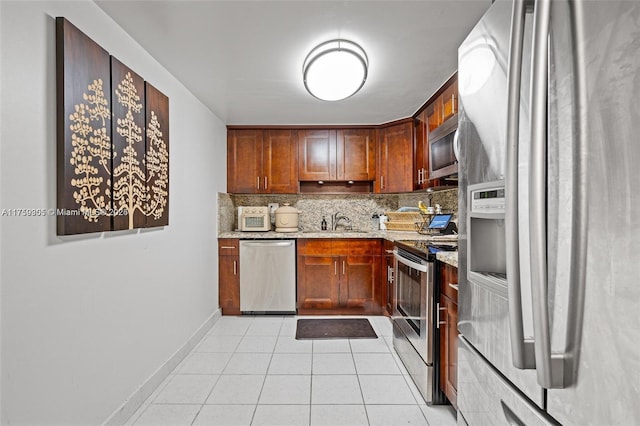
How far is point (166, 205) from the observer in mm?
2383

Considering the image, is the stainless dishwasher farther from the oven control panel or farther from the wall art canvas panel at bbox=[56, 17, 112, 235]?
the oven control panel

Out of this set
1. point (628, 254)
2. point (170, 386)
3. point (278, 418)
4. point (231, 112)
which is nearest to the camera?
point (628, 254)

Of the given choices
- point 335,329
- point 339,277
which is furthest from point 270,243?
point 335,329

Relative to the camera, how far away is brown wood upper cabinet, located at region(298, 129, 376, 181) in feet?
13.2

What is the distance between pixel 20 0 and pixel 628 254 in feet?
6.49

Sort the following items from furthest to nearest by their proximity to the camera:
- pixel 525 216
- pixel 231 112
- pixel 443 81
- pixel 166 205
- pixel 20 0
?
pixel 231 112 → pixel 443 81 → pixel 166 205 → pixel 20 0 → pixel 525 216

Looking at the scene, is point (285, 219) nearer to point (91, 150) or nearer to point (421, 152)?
point (421, 152)

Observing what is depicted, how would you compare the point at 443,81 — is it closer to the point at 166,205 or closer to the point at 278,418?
the point at 166,205

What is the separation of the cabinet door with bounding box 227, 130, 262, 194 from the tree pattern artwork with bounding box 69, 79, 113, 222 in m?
2.33

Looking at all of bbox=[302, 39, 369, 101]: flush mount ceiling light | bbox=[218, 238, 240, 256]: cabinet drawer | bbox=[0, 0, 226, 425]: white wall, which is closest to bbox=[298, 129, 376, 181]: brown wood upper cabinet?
bbox=[218, 238, 240, 256]: cabinet drawer

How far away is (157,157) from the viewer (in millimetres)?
2256

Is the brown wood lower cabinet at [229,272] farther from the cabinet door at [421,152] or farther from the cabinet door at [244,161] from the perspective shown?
the cabinet door at [421,152]

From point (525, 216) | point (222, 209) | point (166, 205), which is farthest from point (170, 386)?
point (525, 216)

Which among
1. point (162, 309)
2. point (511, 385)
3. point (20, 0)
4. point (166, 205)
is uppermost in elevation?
point (20, 0)
